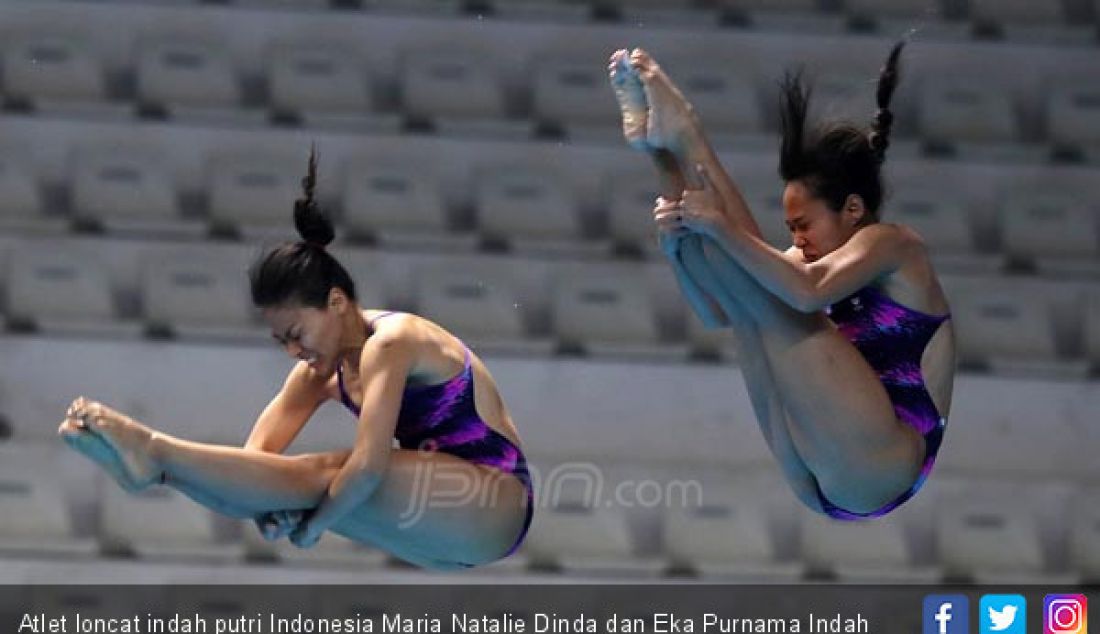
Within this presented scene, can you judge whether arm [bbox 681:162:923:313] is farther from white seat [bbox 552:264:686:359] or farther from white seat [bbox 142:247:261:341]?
white seat [bbox 142:247:261:341]

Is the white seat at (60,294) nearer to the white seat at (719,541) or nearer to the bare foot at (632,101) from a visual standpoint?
the white seat at (719,541)

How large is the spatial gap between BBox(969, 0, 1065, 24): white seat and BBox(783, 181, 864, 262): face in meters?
4.02

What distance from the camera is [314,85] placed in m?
7.79

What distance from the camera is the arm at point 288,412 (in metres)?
4.87

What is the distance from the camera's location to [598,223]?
7766mm

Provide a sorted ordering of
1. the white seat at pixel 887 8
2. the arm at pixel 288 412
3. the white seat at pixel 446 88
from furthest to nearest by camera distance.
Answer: the white seat at pixel 887 8 < the white seat at pixel 446 88 < the arm at pixel 288 412

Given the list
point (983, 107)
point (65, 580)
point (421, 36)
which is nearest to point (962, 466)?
point (983, 107)

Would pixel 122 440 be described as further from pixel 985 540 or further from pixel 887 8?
pixel 887 8

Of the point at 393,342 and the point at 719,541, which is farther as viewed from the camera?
the point at 719,541

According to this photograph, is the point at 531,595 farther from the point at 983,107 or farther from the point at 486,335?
the point at 983,107

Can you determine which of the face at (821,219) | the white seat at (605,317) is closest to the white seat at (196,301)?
the white seat at (605,317)

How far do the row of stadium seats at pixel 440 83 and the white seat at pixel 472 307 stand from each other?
81 centimetres

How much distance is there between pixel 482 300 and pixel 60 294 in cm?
148

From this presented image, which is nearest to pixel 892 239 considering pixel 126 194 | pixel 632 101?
pixel 632 101
